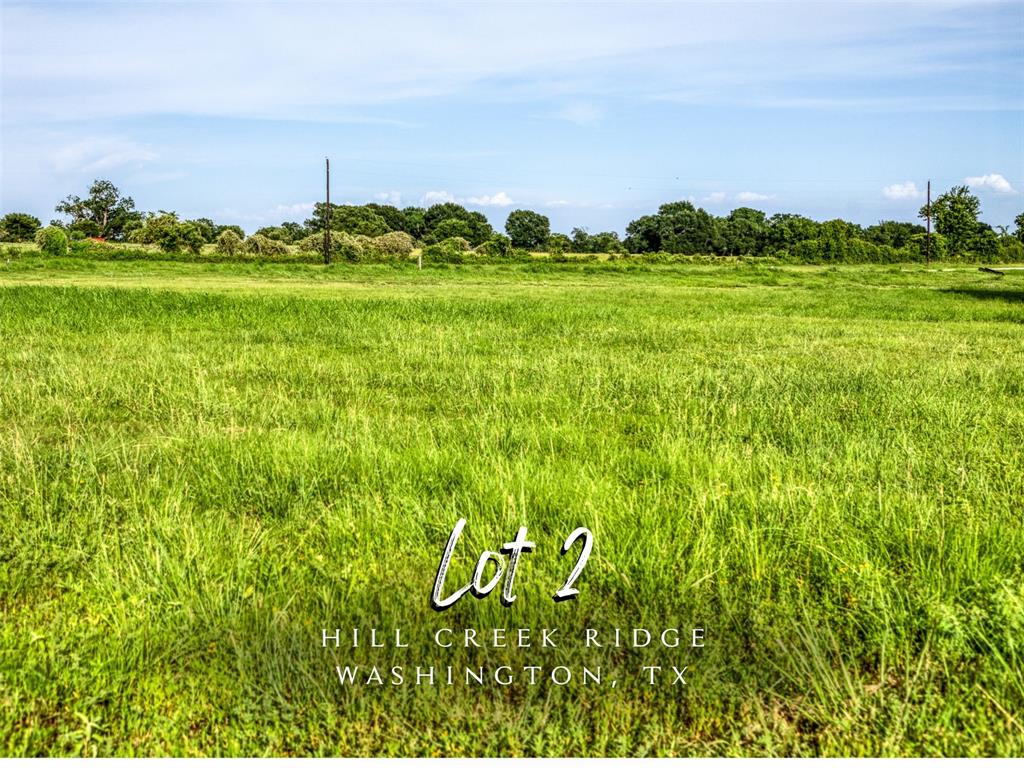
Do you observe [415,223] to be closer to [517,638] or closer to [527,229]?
[527,229]

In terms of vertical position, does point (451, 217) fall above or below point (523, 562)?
above

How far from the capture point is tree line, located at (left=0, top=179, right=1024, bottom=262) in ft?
229

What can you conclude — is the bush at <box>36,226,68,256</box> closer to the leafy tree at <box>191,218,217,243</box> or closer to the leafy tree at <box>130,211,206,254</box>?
the leafy tree at <box>130,211,206,254</box>

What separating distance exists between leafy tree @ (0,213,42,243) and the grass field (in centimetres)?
9428

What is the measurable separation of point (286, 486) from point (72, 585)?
1.42 meters

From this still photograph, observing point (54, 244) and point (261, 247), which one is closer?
point (54, 244)

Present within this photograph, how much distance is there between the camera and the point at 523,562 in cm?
381

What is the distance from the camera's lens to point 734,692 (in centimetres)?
295

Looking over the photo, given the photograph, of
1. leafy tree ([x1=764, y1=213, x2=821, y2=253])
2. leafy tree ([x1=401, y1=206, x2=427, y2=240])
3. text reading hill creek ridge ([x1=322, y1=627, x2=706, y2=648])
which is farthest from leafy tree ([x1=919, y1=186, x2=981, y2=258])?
text reading hill creek ridge ([x1=322, y1=627, x2=706, y2=648])

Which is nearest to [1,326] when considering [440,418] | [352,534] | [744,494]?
[440,418]

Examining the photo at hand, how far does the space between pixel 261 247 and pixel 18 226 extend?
44.9 meters

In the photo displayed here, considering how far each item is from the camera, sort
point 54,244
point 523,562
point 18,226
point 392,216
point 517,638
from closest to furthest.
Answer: point 517,638 → point 523,562 → point 54,244 → point 18,226 → point 392,216

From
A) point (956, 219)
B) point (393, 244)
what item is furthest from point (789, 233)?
point (393, 244)
